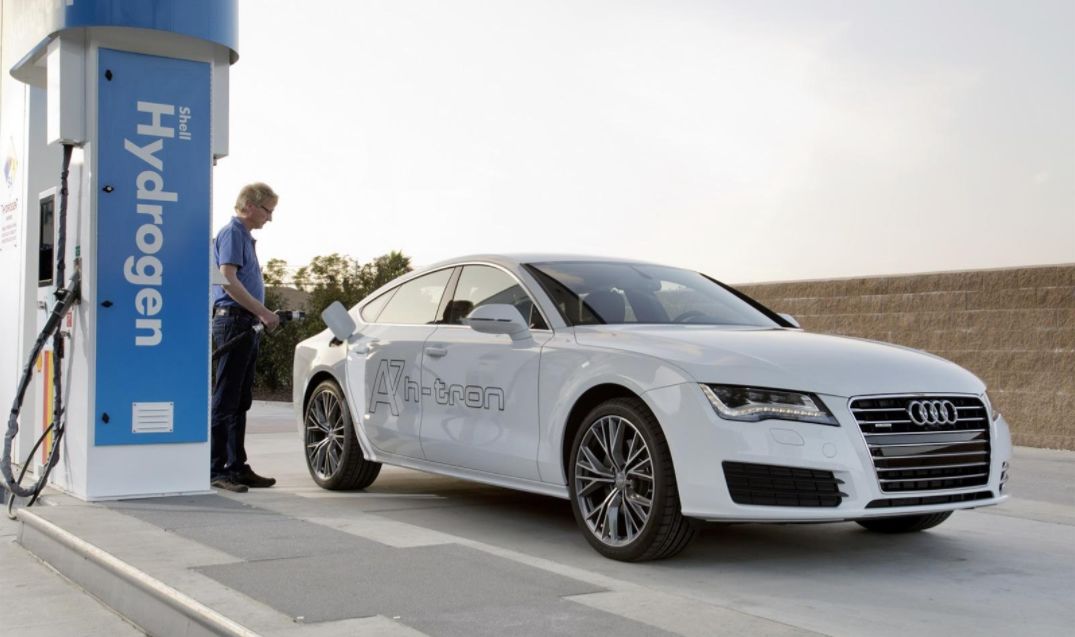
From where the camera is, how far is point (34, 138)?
859cm

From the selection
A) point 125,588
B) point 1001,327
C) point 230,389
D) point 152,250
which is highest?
point 152,250

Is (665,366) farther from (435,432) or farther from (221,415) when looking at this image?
(221,415)

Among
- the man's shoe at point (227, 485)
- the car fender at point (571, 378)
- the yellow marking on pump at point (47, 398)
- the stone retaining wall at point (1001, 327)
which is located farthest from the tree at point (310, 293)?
the car fender at point (571, 378)

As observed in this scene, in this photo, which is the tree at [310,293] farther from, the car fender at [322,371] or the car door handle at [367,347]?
the car door handle at [367,347]

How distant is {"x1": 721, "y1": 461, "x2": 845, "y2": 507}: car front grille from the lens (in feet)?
16.3

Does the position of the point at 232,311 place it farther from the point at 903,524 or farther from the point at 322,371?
the point at 903,524

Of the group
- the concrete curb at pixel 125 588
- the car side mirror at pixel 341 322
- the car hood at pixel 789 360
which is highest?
the car side mirror at pixel 341 322

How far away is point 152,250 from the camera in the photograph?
278 inches

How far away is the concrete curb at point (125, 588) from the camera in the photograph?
423 centimetres

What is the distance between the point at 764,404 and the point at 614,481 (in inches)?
32.9

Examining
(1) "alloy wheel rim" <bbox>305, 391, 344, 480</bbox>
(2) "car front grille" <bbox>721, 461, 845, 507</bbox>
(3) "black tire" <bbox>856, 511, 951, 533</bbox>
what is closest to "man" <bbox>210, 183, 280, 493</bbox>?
(1) "alloy wheel rim" <bbox>305, 391, 344, 480</bbox>

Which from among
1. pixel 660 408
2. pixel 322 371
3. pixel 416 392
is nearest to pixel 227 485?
pixel 322 371

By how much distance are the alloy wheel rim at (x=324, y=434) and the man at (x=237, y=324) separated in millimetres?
352

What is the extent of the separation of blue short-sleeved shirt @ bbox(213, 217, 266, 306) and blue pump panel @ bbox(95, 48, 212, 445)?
0.46m
